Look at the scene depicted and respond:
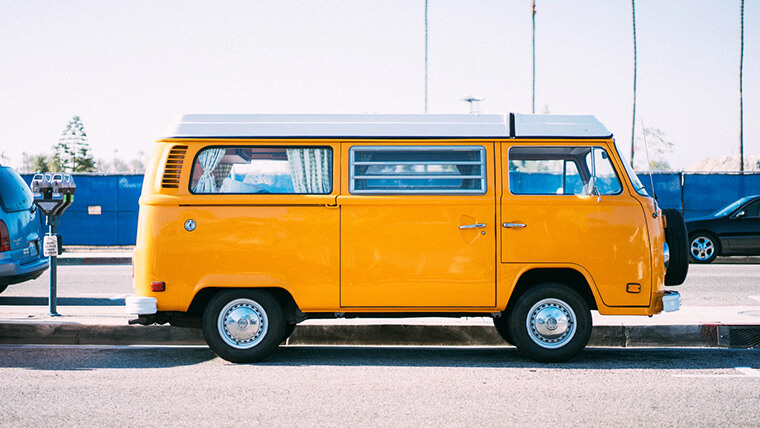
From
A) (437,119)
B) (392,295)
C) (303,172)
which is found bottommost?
(392,295)

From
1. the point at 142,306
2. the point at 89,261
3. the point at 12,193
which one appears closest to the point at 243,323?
the point at 142,306

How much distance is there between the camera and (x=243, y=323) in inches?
251

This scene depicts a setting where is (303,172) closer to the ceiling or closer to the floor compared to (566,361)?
closer to the ceiling

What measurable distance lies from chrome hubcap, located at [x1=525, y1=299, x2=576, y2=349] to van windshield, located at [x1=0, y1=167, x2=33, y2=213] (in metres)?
6.54

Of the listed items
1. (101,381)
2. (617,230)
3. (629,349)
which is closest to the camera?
(101,381)

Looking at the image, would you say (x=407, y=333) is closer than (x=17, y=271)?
Yes

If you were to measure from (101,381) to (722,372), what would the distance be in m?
5.02

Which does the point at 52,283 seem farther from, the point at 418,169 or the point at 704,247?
the point at 704,247

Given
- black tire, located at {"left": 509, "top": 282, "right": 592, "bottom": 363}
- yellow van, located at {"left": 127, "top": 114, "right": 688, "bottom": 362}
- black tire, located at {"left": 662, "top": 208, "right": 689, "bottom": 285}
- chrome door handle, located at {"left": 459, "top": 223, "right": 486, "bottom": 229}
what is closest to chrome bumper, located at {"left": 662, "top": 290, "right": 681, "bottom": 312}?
yellow van, located at {"left": 127, "top": 114, "right": 688, "bottom": 362}

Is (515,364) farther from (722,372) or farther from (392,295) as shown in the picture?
(722,372)

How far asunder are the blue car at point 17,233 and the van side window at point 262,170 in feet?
12.3

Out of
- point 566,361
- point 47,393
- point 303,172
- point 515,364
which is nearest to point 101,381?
point 47,393

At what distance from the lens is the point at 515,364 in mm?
6359

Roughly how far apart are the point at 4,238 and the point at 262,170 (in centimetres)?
420
